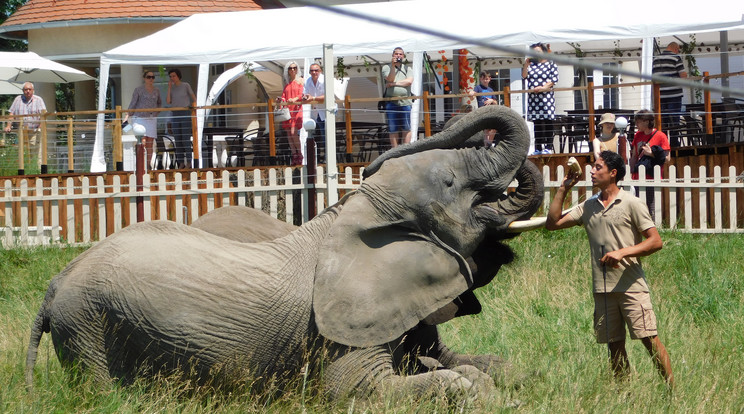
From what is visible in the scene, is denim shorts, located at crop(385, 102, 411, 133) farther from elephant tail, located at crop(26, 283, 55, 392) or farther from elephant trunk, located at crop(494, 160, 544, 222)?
elephant tail, located at crop(26, 283, 55, 392)

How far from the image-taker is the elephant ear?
5.46m

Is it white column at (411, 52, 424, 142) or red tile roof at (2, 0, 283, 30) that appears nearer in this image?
white column at (411, 52, 424, 142)

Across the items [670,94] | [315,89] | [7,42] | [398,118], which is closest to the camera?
[670,94]

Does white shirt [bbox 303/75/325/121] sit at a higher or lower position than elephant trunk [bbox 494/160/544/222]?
higher

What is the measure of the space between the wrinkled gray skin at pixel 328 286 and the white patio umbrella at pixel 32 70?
17759 mm

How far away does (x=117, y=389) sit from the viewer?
5613 mm

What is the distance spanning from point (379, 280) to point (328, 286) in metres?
0.27

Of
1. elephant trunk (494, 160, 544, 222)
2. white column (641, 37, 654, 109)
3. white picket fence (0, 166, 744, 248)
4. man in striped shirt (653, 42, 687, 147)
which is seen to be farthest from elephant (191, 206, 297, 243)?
white column (641, 37, 654, 109)

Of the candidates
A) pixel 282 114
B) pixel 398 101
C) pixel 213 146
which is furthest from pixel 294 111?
pixel 213 146

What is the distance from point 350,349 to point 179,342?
0.89m

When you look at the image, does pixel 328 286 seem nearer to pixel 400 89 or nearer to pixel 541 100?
pixel 400 89

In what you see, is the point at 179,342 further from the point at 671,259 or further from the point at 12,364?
the point at 671,259

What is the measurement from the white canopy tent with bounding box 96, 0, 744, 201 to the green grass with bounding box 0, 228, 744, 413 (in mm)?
4712

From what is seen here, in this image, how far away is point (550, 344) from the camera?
7422 millimetres
